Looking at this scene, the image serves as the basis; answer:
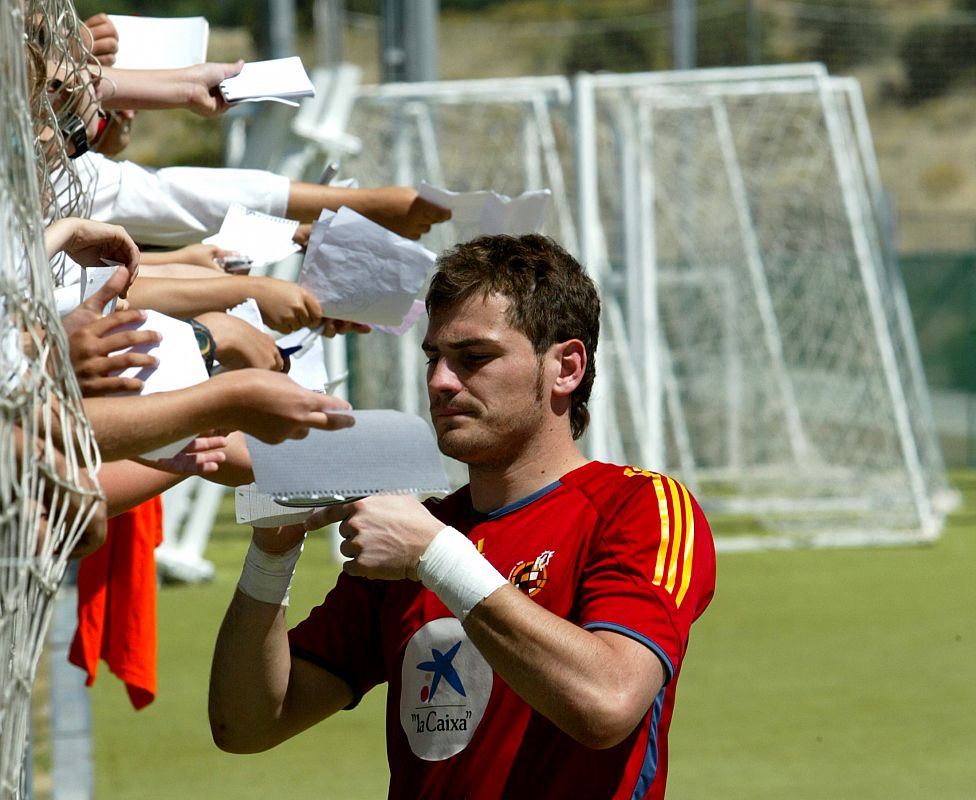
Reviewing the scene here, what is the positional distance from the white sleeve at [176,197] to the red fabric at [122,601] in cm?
89

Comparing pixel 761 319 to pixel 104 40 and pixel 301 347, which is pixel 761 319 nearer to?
pixel 104 40

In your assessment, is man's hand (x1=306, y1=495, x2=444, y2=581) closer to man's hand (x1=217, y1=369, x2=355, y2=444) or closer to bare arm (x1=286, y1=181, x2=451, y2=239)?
man's hand (x1=217, y1=369, x2=355, y2=444)

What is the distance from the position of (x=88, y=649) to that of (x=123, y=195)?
126 cm

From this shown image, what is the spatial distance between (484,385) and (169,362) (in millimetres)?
658

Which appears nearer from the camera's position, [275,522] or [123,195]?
[275,522]

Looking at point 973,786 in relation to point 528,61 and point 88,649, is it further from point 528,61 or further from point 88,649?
point 528,61

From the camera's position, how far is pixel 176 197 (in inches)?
126

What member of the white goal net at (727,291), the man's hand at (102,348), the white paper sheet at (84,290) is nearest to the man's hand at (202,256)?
the white paper sheet at (84,290)

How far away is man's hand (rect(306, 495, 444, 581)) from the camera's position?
240 centimetres

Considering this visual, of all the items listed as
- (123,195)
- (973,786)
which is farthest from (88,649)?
(973,786)

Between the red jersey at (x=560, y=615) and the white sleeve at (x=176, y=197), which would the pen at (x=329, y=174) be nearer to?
the white sleeve at (x=176, y=197)

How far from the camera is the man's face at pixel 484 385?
8.91 feet

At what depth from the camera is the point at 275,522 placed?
2586 millimetres

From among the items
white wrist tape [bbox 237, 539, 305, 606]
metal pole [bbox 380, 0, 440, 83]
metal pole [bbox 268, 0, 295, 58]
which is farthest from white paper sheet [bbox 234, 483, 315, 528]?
metal pole [bbox 268, 0, 295, 58]
